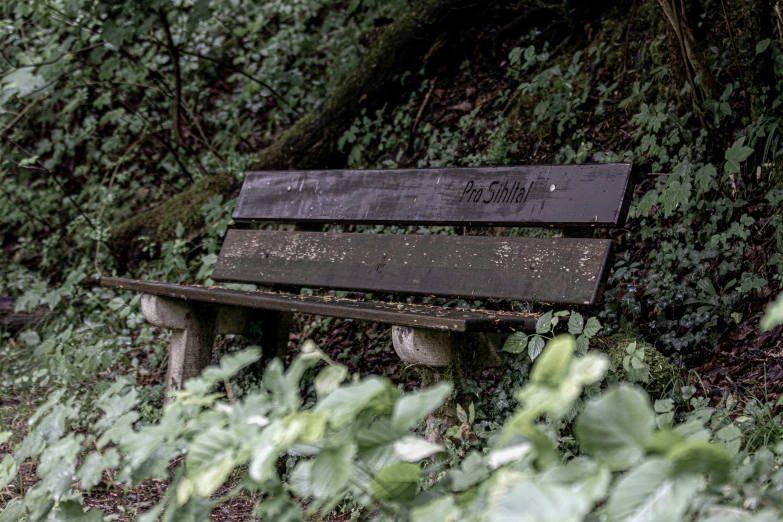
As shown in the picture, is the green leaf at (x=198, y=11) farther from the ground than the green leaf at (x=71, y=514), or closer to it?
closer to it

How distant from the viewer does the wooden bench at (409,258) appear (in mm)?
2793

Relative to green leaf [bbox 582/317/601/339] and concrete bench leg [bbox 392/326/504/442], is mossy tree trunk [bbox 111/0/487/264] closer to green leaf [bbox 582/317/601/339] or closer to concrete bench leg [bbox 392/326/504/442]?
concrete bench leg [bbox 392/326/504/442]

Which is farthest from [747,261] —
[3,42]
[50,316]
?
[3,42]

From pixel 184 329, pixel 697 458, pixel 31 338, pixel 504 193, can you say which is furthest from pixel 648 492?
pixel 31 338

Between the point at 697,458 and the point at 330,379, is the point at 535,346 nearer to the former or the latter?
the point at 330,379

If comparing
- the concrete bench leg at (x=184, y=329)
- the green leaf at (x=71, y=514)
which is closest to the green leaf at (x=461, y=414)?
the green leaf at (x=71, y=514)

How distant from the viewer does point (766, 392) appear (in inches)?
113

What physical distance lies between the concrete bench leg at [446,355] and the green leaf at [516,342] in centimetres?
14

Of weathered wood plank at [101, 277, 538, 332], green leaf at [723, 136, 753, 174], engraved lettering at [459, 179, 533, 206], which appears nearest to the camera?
weathered wood plank at [101, 277, 538, 332]

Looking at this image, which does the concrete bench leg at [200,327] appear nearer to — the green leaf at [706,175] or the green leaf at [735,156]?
the green leaf at [706,175]

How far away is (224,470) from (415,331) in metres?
1.60

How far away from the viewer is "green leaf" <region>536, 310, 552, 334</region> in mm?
2631

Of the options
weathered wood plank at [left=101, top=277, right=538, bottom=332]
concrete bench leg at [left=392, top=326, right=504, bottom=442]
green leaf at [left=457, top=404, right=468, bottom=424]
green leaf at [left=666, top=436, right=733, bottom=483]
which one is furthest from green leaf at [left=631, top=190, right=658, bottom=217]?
green leaf at [left=666, top=436, right=733, bottom=483]

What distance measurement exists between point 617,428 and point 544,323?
1.72m
